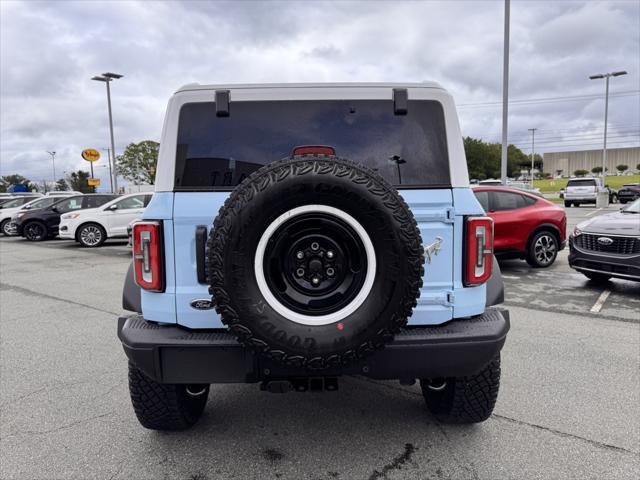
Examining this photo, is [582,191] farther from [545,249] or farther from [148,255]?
[148,255]

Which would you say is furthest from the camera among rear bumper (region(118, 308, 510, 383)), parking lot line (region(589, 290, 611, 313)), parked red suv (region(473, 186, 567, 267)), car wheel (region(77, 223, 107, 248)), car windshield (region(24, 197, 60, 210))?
car windshield (region(24, 197, 60, 210))

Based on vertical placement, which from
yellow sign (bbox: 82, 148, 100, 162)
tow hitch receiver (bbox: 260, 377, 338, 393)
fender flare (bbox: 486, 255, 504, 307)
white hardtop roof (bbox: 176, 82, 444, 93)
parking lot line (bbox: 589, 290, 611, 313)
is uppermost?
yellow sign (bbox: 82, 148, 100, 162)

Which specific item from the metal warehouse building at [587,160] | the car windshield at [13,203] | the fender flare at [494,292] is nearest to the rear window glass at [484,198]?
the fender flare at [494,292]

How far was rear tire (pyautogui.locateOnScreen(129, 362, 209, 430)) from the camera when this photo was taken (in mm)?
2867

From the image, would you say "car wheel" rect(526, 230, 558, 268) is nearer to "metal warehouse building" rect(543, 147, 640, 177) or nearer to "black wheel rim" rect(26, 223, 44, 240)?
"black wheel rim" rect(26, 223, 44, 240)

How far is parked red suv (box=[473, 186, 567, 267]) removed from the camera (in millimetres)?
8961

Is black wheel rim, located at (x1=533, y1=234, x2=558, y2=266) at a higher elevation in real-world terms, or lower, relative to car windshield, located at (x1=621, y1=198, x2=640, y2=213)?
lower

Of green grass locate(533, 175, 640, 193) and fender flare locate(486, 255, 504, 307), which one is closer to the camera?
fender flare locate(486, 255, 504, 307)

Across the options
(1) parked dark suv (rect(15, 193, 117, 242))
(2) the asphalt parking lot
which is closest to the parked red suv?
(2) the asphalt parking lot

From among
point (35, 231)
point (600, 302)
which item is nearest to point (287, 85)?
point (600, 302)

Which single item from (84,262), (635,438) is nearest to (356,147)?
(635,438)

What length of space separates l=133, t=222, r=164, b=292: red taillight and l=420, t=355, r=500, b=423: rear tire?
68.1 inches

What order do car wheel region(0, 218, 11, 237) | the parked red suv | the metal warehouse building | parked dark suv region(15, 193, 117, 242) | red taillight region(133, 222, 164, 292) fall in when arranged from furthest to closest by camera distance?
the metal warehouse building, car wheel region(0, 218, 11, 237), parked dark suv region(15, 193, 117, 242), the parked red suv, red taillight region(133, 222, 164, 292)

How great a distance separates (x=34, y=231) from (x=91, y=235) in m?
4.09
